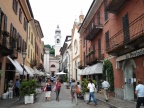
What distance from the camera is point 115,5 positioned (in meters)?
15.0

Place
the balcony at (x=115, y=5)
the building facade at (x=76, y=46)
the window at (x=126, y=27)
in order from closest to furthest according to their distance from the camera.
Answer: the window at (x=126, y=27) → the balcony at (x=115, y=5) → the building facade at (x=76, y=46)

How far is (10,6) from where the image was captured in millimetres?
17672

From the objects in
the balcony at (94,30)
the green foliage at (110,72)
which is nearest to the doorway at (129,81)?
the green foliage at (110,72)

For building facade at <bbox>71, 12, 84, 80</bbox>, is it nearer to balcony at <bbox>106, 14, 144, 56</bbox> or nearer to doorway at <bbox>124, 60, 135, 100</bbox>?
doorway at <bbox>124, 60, 135, 100</bbox>

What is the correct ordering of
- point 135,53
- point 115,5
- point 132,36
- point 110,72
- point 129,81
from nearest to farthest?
point 132,36, point 135,53, point 129,81, point 115,5, point 110,72

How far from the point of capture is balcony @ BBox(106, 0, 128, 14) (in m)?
14.4

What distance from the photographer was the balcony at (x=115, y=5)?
566 inches

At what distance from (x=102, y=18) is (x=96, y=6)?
215 cm

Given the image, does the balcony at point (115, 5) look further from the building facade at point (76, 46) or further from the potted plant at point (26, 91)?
the building facade at point (76, 46)

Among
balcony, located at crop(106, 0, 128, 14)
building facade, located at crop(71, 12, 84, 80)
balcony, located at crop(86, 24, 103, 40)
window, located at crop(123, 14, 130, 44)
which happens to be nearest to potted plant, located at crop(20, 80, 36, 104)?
window, located at crop(123, 14, 130, 44)

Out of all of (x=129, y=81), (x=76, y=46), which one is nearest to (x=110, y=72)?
(x=129, y=81)

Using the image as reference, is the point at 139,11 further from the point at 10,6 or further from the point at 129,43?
the point at 10,6

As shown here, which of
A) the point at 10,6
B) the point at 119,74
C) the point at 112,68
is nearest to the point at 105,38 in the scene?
the point at 112,68

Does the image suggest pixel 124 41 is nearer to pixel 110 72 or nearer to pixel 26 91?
pixel 110 72
